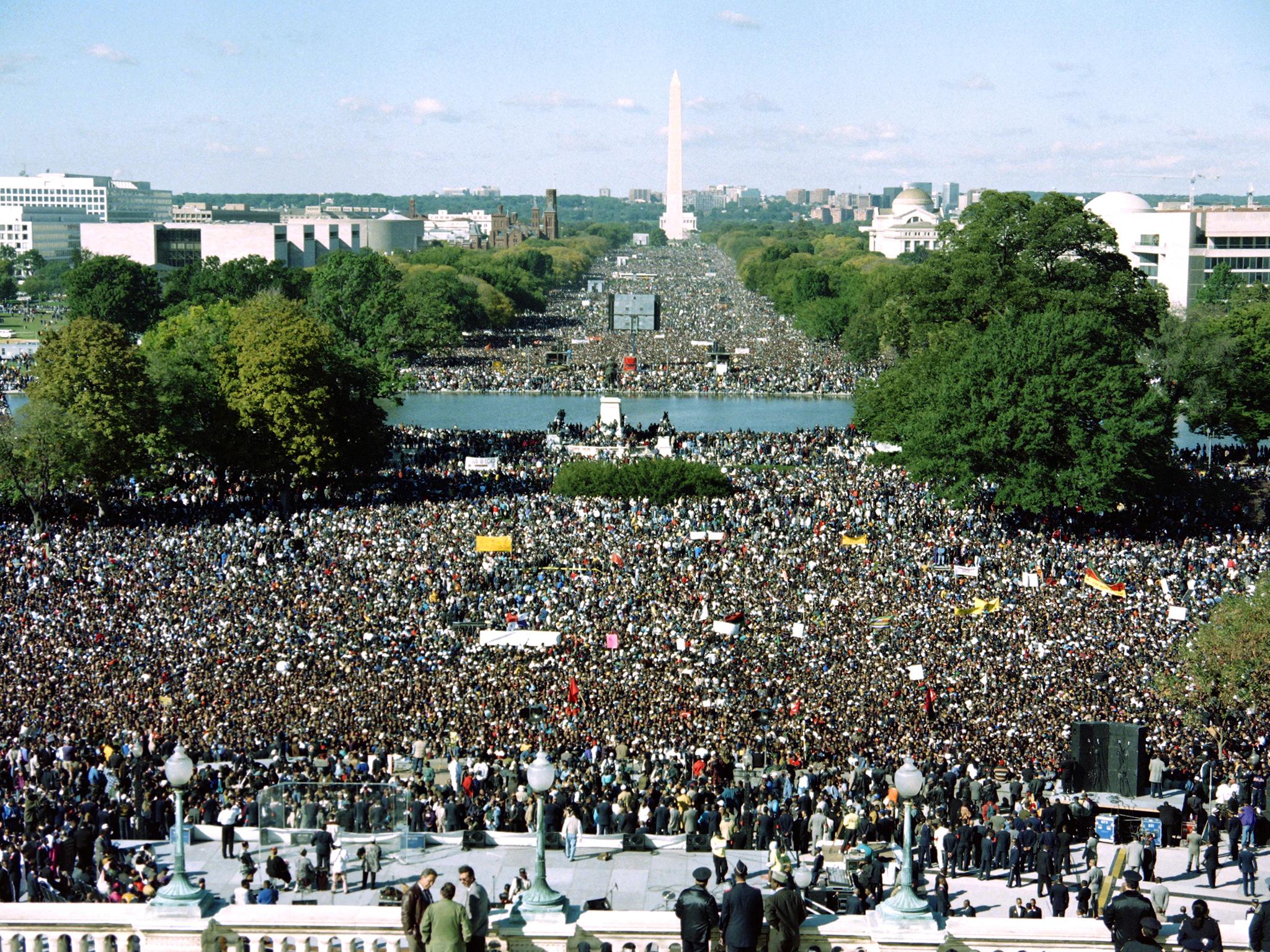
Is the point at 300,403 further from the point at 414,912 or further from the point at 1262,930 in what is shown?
the point at 1262,930

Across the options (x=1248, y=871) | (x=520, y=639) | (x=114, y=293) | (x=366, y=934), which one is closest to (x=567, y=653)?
(x=520, y=639)

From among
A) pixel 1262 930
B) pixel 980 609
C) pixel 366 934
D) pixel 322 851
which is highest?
pixel 1262 930

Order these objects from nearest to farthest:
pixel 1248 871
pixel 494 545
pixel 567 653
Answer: pixel 1248 871, pixel 567 653, pixel 494 545

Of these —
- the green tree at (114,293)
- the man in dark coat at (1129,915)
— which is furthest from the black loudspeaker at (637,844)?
the green tree at (114,293)

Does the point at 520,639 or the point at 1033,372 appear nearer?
the point at 520,639

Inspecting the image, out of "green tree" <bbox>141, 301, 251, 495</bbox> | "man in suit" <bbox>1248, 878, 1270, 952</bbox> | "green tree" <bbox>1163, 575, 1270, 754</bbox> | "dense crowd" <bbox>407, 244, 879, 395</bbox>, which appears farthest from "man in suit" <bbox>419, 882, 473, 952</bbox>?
"dense crowd" <bbox>407, 244, 879, 395</bbox>

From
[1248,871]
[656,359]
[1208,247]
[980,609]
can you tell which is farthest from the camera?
[656,359]

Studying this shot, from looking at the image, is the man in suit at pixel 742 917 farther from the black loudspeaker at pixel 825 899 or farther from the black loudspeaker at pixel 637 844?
the black loudspeaker at pixel 637 844

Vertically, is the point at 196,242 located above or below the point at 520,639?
above

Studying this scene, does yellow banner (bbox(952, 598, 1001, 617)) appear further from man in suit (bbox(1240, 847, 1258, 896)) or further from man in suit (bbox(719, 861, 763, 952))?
man in suit (bbox(719, 861, 763, 952))
